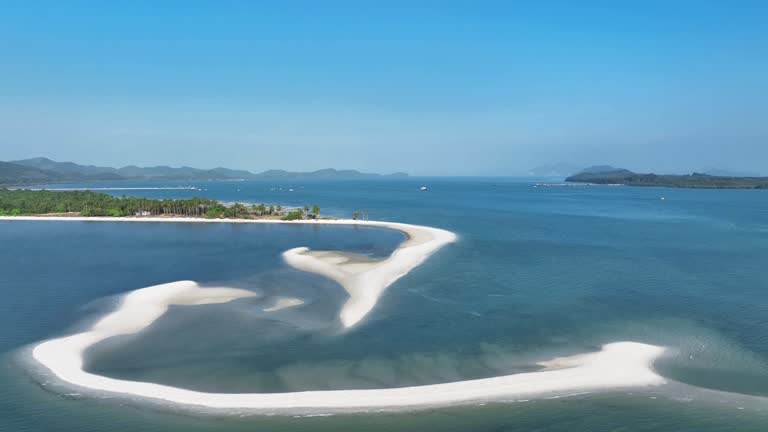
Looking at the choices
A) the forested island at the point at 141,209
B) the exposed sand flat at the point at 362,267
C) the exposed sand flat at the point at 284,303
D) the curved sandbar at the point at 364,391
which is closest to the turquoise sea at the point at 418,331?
the curved sandbar at the point at 364,391

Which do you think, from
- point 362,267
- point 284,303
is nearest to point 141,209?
point 362,267

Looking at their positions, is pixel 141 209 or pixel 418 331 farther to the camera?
pixel 141 209

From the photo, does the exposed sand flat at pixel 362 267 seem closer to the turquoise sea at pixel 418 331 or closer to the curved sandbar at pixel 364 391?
the curved sandbar at pixel 364 391

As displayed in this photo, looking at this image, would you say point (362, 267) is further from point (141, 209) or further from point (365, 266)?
point (141, 209)

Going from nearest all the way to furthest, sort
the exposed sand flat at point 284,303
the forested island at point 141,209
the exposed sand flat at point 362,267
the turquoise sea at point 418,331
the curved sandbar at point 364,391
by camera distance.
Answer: the turquoise sea at point 418,331
the curved sandbar at point 364,391
the exposed sand flat at point 284,303
the exposed sand flat at point 362,267
the forested island at point 141,209

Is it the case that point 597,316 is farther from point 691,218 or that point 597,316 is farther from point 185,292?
point 691,218

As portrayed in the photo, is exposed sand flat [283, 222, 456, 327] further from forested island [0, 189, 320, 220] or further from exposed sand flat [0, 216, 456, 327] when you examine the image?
→ forested island [0, 189, 320, 220]

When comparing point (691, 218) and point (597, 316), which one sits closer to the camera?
point (597, 316)

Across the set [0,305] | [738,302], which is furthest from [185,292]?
[738,302]

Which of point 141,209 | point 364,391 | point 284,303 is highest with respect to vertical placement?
point 141,209
